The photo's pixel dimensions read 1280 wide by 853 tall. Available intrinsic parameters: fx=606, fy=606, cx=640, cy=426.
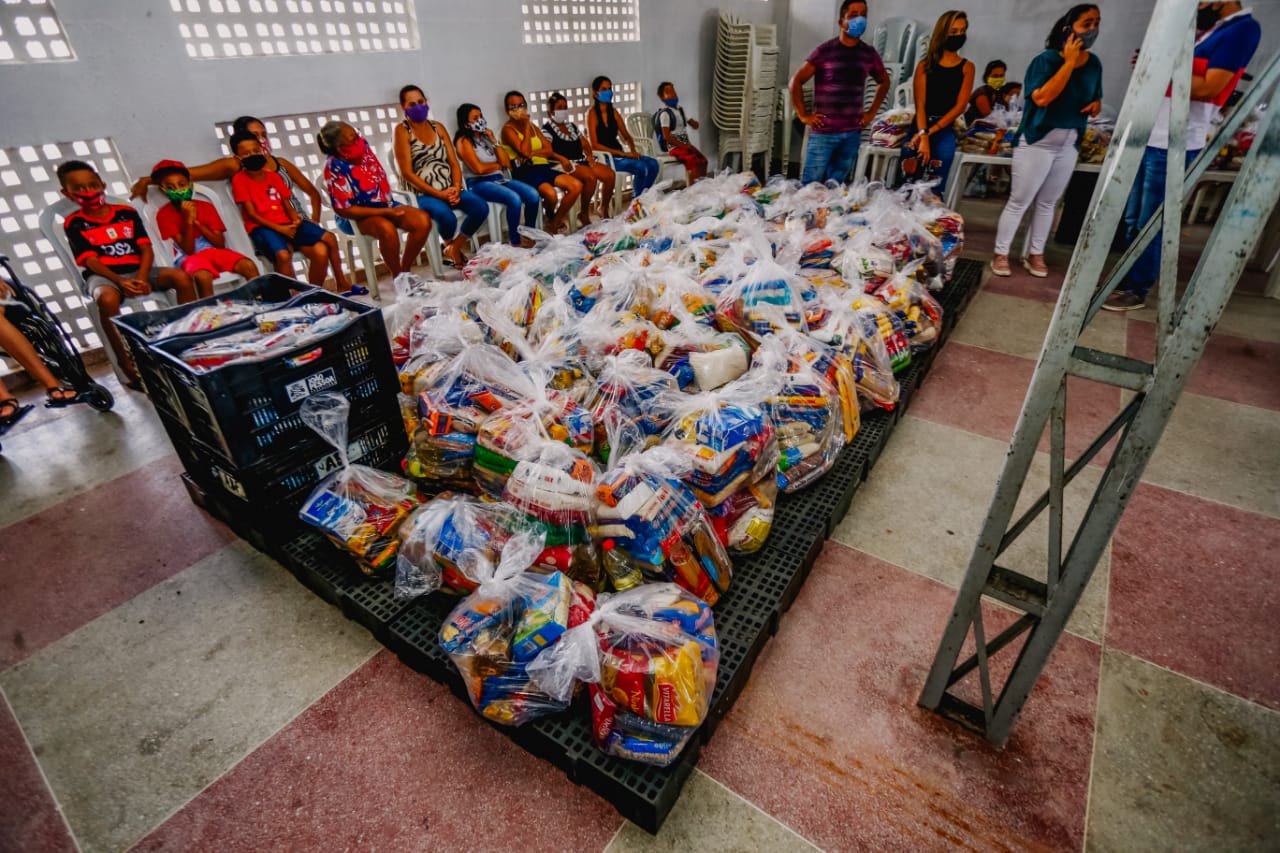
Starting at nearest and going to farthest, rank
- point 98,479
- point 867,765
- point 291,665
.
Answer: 1. point 867,765
2. point 291,665
3. point 98,479

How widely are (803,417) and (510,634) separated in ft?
4.39

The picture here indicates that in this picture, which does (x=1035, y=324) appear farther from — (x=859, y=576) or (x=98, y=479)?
(x=98, y=479)

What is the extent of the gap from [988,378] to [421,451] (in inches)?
119

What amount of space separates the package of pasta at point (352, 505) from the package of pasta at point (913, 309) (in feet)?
8.13

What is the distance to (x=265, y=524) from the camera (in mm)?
2082

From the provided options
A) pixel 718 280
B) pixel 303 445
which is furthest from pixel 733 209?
pixel 303 445

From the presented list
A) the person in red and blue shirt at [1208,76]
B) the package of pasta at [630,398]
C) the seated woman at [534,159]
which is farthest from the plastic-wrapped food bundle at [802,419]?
the seated woman at [534,159]

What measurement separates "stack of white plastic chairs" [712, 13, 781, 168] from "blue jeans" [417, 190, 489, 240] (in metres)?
4.31

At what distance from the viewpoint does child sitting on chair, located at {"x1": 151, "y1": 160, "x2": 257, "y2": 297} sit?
3.49m

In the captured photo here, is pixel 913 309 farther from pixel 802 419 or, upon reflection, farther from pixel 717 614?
pixel 717 614

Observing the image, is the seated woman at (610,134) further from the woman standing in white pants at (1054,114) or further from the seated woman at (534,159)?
the woman standing in white pants at (1054,114)

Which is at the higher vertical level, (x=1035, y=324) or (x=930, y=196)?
(x=930, y=196)

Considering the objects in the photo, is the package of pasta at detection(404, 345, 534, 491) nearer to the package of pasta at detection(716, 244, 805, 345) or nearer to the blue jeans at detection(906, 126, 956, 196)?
the package of pasta at detection(716, 244, 805, 345)

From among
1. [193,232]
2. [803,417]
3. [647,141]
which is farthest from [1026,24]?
[193,232]
